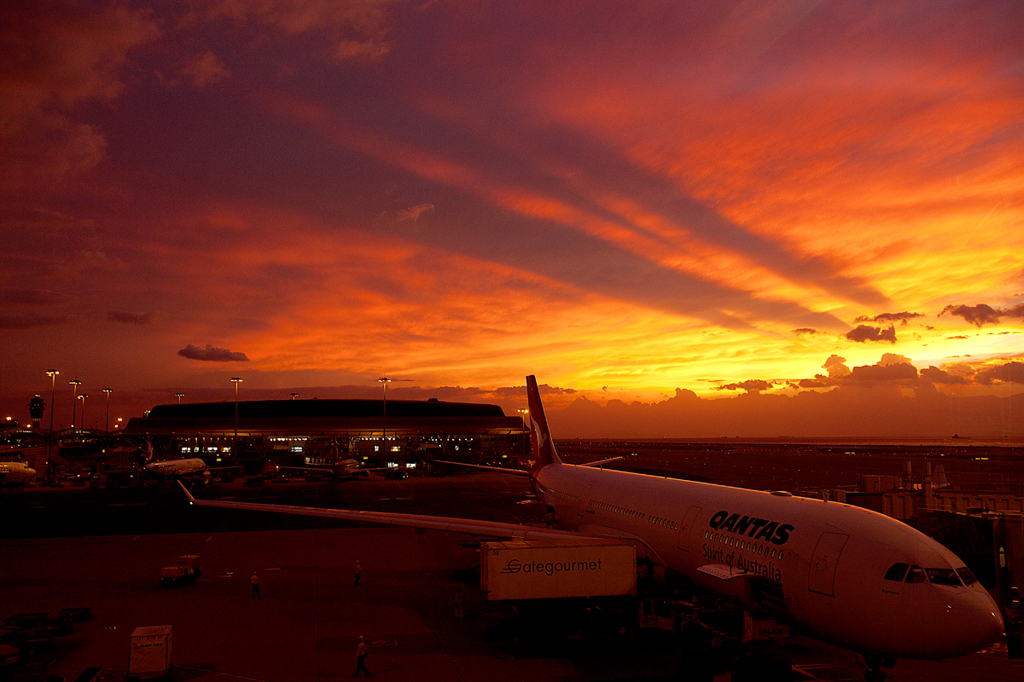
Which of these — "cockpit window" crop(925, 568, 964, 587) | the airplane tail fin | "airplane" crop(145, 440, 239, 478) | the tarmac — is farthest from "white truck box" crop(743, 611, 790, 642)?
"airplane" crop(145, 440, 239, 478)

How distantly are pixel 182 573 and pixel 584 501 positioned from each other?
2038 centimetres

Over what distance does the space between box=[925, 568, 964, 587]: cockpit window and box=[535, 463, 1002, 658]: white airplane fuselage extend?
0.03 m

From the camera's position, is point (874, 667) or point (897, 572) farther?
point (874, 667)

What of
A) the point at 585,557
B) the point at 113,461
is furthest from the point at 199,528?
the point at 113,461

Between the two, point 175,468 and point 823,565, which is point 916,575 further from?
point 175,468

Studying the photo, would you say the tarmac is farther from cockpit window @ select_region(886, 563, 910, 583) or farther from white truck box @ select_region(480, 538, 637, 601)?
cockpit window @ select_region(886, 563, 910, 583)

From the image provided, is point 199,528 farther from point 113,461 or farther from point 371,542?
point 113,461

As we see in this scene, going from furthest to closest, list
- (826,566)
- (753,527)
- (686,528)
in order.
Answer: (686,528) < (753,527) < (826,566)

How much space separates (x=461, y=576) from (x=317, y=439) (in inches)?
4818

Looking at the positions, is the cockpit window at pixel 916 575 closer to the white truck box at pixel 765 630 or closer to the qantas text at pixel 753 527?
the qantas text at pixel 753 527

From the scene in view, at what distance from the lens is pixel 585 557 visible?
21.8 metres

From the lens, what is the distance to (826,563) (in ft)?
55.1

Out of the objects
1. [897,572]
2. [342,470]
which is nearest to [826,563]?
[897,572]

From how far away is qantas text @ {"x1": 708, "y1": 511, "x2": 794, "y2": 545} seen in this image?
1855 centimetres
